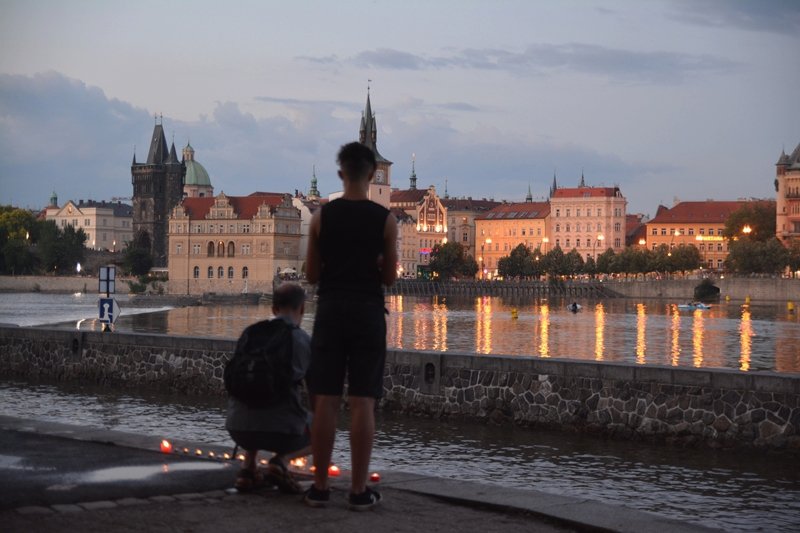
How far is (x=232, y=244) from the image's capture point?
164625 mm

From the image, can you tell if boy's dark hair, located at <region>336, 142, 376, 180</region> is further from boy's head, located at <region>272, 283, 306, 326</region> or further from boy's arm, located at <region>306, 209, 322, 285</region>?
boy's head, located at <region>272, 283, 306, 326</region>

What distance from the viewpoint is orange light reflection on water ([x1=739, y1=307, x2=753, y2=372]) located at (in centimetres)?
4031

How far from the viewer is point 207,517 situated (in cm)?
736

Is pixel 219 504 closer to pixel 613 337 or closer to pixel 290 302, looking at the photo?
pixel 290 302

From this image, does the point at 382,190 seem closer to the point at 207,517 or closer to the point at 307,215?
the point at 307,215

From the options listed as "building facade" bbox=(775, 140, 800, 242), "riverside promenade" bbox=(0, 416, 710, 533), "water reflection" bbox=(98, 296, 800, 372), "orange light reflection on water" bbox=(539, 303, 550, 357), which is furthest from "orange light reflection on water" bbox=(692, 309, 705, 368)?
"building facade" bbox=(775, 140, 800, 242)

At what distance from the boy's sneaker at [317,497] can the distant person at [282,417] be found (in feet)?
1.73

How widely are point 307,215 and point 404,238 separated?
78.5ft

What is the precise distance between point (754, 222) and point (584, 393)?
6374 inches

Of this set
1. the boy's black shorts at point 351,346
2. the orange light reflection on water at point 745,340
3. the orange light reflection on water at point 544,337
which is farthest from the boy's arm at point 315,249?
the orange light reflection on water at point 544,337

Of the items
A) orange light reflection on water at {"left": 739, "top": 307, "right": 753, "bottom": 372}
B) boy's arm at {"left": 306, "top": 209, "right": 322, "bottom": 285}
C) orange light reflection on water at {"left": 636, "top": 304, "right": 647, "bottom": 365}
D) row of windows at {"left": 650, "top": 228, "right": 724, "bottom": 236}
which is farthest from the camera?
row of windows at {"left": 650, "top": 228, "right": 724, "bottom": 236}

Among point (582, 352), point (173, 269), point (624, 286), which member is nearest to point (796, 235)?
point (624, 286)

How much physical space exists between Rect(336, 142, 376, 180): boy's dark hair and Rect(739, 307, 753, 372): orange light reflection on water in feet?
85.3

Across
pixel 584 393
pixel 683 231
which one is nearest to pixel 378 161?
pixel 683 231
